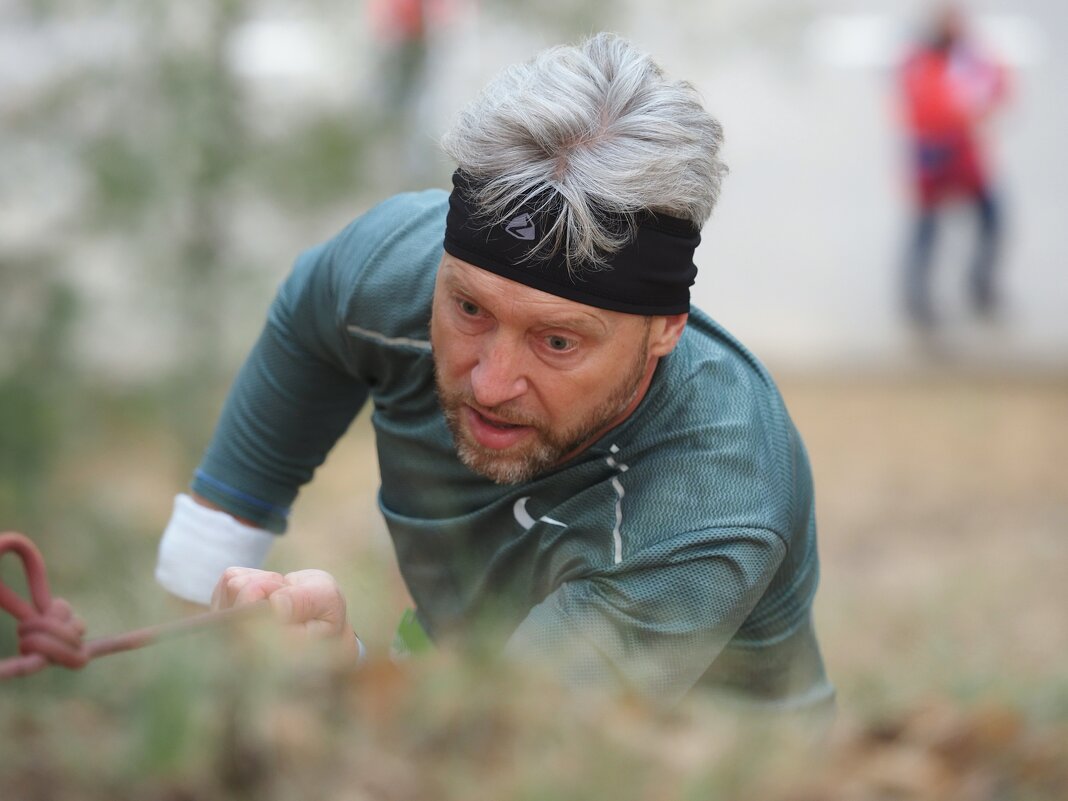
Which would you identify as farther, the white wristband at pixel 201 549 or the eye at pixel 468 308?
the white wristband at pixel 201 549

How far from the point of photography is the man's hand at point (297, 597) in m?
2.12

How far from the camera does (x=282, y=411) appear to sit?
9.87 ft

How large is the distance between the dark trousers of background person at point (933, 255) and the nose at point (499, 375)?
6.74m

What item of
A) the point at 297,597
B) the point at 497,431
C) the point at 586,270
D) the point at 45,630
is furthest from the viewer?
the point at 497,431

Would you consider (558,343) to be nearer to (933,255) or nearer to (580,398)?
(580,398)

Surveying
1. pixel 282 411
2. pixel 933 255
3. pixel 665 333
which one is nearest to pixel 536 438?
pixel 665 333

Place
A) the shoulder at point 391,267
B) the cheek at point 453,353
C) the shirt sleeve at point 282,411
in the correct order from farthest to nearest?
the shirt sleeve at point 282,411 < the shoulder at point 391,267 < the cheek at point 453,353

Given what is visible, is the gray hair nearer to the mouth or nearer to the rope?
the mouth

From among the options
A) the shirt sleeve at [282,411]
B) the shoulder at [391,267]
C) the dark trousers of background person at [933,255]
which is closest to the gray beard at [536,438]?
the shoulder at [391,267]

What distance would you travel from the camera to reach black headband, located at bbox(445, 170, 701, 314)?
2.32 metres

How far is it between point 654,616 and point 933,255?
6864 millimetres

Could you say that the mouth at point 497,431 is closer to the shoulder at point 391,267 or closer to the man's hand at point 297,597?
the shoulder at point 391,267

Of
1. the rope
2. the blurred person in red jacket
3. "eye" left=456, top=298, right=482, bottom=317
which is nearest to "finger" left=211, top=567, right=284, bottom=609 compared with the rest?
the rope

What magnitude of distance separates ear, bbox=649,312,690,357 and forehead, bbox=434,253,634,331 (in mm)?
84
